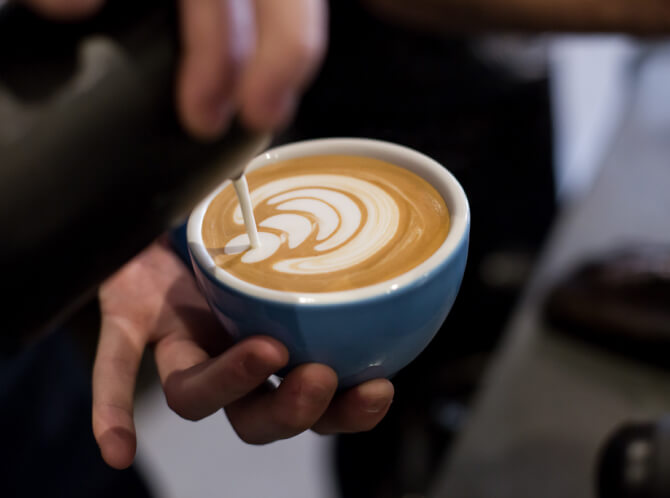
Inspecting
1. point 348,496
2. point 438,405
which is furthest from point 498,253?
point 348,496

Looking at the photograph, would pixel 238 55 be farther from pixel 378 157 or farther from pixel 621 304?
pixel 621 304

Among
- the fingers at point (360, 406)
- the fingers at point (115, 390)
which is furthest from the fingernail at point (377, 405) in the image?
the fingers at point (115, 390)

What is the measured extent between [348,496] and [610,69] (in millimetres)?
1751

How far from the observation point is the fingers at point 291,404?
0.28 m

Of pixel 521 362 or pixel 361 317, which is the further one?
pixel 521 362

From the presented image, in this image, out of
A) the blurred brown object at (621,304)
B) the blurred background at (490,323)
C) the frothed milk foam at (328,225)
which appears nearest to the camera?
the frothed milk foam at (328,225)

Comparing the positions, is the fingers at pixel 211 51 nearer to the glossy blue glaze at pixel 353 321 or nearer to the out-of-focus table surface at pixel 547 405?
the glossy blue glaze at pixel 353 321

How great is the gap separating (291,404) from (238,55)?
0.50 ft

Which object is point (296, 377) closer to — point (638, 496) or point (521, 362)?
point (638, 496)

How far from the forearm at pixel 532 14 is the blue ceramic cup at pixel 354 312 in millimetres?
556

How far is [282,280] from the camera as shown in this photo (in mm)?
307

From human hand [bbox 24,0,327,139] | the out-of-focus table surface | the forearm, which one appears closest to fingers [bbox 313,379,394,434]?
human hand [bbox 24,0,327,139]

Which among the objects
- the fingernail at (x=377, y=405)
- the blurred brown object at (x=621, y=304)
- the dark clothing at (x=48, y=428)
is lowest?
the blurred brown object at (x=621, y=304)

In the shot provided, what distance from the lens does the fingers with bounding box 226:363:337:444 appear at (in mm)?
276
